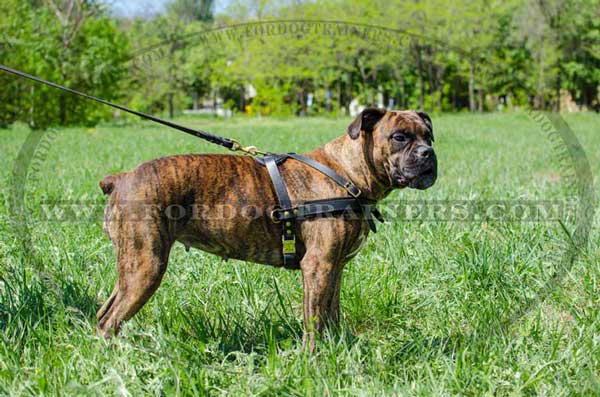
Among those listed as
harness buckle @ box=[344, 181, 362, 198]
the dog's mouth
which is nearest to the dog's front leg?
harness buckle @ box=[344, 181, 362, 198]

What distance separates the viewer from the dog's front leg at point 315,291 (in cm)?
322

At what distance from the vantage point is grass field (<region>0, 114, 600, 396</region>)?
2.91m

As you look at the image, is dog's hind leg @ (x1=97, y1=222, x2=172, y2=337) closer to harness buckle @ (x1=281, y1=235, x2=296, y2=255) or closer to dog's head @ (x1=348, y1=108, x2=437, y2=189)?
harness buckle @ (x1=281, y1=235, x2=296, y2=255)

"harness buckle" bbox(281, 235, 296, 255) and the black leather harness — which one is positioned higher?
the black leather harness

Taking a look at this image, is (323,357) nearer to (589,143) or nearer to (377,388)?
(377,388)

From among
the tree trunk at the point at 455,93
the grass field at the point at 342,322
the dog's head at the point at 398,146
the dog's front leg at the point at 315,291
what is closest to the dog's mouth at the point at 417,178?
the dog's head at the point at 398,146

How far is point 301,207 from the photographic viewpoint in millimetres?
3283

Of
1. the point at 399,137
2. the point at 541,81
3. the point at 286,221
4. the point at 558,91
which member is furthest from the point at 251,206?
the point at 558,91

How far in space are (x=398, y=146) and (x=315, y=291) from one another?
37.8 inches

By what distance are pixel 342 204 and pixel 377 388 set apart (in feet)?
3.33

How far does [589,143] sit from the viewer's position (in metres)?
15.8

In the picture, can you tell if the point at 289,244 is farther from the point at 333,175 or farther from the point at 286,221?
the point at 333,175

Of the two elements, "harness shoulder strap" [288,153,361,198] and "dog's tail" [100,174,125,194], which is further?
"harness shoulder strap" [288,153,361,198]

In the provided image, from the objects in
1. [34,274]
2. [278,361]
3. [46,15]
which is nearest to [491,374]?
[278,361]
